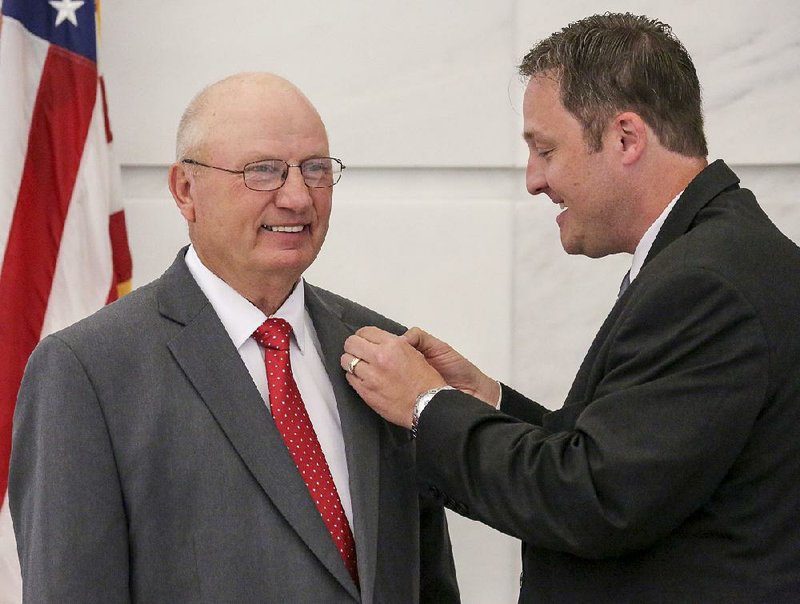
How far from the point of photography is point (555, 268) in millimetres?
2992

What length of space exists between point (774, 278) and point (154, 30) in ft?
6.56

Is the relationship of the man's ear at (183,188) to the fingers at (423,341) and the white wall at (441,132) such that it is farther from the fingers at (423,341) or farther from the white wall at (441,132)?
the white wall at (441,132)

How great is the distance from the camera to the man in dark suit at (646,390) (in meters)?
1.52

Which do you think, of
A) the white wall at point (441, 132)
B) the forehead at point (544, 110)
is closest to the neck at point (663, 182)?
the forehead at point (544, 110)

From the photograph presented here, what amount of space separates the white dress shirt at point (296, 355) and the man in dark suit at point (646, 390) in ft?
0.26

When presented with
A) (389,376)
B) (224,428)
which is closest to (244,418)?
(224,428)

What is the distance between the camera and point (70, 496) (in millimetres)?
1517

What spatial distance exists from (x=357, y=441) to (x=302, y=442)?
0.10 meters

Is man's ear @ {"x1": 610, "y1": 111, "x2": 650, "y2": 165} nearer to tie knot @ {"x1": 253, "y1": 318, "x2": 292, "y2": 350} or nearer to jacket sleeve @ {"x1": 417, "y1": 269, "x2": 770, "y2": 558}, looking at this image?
jacket sleeve @ {"x1": 417, "y1": 269, "x2": 770, "y2": 558}

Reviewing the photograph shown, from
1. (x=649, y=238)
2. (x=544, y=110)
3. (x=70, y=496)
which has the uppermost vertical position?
(x=544, y=110)

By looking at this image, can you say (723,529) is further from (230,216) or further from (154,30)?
(154,30)

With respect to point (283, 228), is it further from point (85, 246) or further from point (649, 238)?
point (85, 246)

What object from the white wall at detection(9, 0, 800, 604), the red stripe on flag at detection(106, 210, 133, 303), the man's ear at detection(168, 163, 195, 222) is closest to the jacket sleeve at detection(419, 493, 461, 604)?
the man's ear at detection(168, 163, 195, 222)

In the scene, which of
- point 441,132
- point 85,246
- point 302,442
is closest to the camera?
point 302,442
